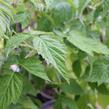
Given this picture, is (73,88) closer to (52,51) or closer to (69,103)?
(69,103)

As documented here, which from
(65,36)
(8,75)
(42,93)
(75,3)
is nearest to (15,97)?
(8,75)

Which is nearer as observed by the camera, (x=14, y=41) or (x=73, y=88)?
(x=14, y=41)

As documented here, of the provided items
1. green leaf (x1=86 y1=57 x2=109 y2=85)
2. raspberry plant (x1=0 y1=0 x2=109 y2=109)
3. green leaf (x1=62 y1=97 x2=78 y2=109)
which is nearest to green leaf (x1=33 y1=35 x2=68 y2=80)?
raspberry plant (x1=0 y1=0 x2=109 y2=109)

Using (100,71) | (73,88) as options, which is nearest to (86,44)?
(100,71)

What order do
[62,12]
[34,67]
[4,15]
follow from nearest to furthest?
[4,15] → [34,67] → [62,12]

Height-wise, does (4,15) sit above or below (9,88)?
above

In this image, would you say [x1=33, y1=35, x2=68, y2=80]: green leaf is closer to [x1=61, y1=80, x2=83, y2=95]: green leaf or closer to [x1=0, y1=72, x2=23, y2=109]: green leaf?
[x1=0, y1=72, x2=23, y2=109]: green leaf

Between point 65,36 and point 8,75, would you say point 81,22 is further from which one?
point 8,75
